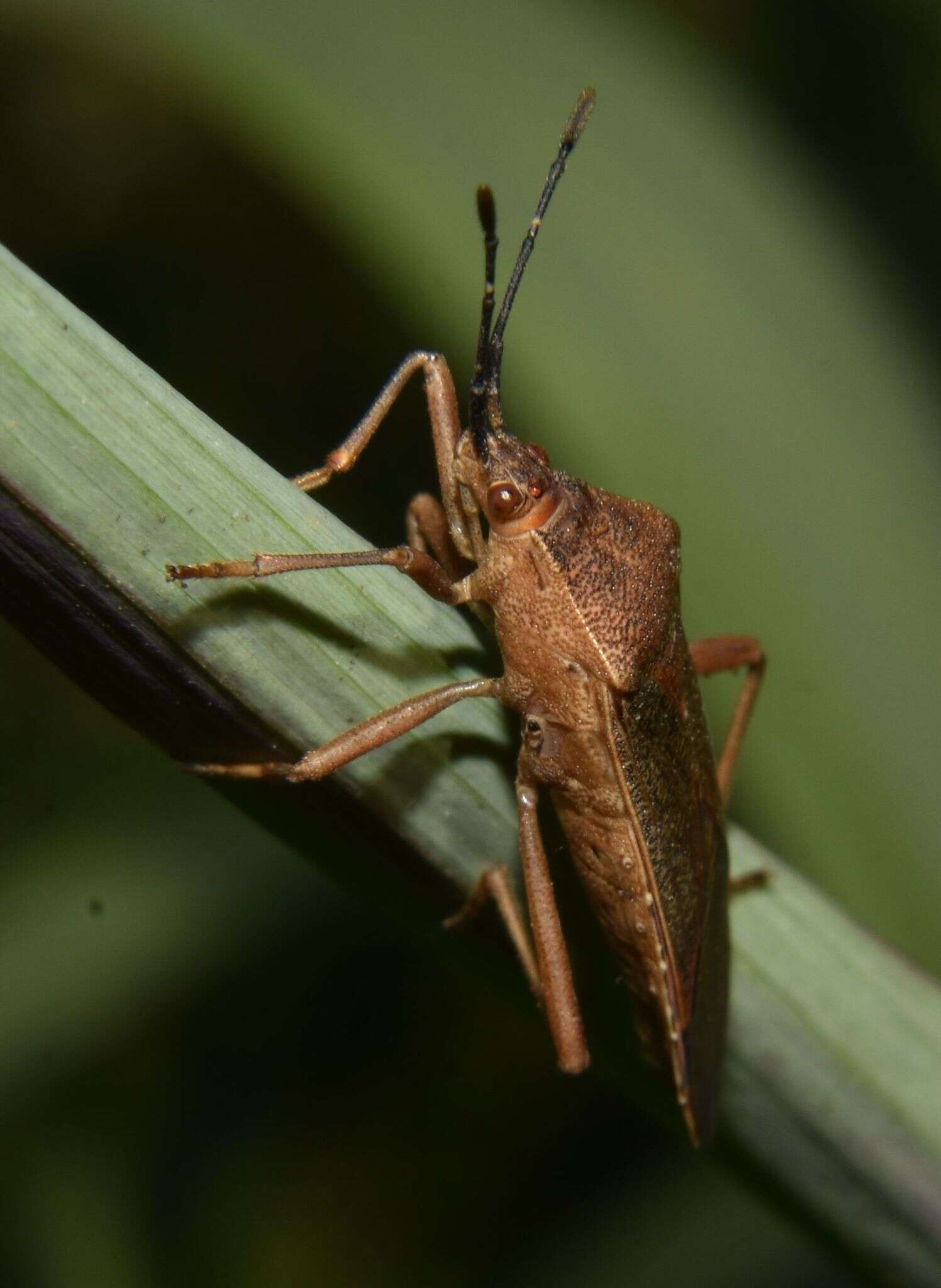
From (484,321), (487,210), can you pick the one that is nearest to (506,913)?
(484,321)

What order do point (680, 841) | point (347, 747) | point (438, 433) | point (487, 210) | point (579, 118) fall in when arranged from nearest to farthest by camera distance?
point (347, 747) < point (487, 210) < point (579, 118) < point (680, 841) < point (438, 433)

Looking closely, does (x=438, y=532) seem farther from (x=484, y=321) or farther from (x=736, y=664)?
(x=736, y=664)

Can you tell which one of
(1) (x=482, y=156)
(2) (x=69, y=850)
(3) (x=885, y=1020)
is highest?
(1) (x=482, y=156)

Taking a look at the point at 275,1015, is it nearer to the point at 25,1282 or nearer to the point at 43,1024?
the point at 43,1024

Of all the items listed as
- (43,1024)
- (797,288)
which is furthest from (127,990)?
(797,288)

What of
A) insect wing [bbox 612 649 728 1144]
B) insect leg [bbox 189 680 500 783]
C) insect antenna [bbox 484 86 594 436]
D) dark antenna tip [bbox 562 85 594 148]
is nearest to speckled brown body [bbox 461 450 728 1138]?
insect wing [bbox 612 649 728 1144]

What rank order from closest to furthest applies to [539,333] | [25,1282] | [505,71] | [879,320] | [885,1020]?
[885,1020], [539,333], [505,71], [879,320], [25,1282]

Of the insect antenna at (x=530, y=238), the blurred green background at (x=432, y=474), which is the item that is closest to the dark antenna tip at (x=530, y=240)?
the insect antenna at (x=530, y=238)
